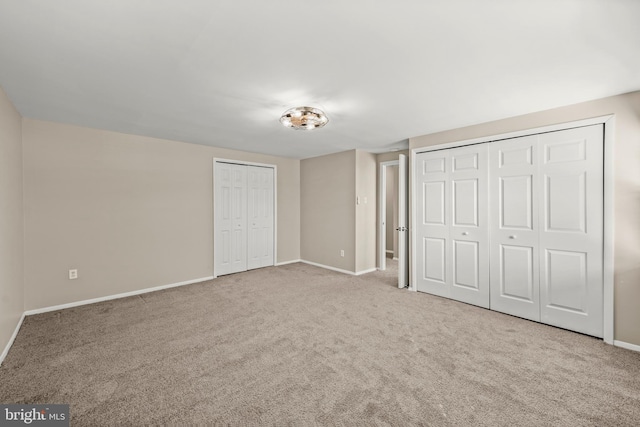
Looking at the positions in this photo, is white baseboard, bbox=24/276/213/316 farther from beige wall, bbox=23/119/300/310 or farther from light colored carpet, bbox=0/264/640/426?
light colored carpet, bbox=0/264/640/426

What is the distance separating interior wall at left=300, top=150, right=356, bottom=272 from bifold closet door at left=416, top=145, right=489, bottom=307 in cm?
140

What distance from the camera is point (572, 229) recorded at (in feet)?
9.13

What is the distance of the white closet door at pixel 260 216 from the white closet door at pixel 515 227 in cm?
403

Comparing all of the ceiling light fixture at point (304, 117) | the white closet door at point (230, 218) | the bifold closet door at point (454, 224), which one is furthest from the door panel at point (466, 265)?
the white closet door at point (230, 218)

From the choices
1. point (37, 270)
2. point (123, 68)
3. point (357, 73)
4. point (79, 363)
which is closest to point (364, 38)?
point (357, 73)

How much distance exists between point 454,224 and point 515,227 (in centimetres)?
70

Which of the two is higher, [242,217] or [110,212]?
[110,212]

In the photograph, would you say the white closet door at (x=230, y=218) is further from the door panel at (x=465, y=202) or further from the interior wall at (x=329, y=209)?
the door panel at (x=465, y=202)

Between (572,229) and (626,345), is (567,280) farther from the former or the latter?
(626,345)

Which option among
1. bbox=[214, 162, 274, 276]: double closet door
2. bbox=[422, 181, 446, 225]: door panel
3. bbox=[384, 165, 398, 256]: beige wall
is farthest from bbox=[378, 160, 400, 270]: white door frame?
bbox=[214, 162, 274, 276]: double closet door

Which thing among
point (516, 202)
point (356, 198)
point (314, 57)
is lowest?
point (516, 202)

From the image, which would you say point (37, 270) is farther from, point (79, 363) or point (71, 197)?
point (79, 363)

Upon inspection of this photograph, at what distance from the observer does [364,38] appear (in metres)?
1.67

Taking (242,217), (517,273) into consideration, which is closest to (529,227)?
(517,273)
